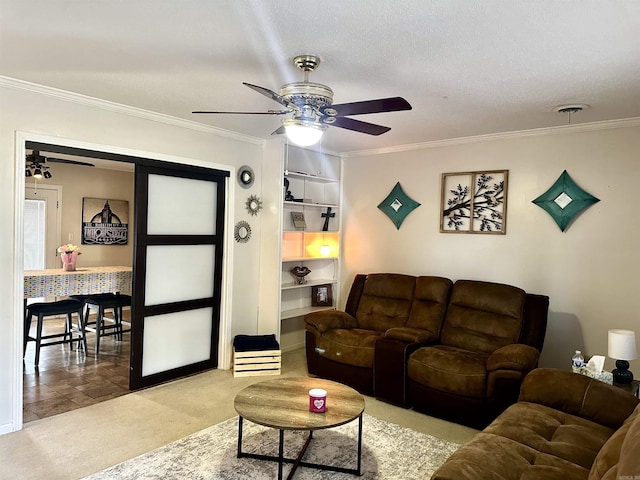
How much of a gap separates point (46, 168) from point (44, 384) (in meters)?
3.46

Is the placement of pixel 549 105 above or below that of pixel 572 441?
above

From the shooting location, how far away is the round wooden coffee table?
2.48 m

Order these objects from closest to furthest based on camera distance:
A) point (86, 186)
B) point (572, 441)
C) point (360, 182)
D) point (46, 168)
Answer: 1. point (572, 441)
2. point (360, 182)
3. point (46, 168)
4. point (86, 186)

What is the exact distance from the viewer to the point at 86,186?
279 inches

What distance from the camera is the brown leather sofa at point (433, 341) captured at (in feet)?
11.2

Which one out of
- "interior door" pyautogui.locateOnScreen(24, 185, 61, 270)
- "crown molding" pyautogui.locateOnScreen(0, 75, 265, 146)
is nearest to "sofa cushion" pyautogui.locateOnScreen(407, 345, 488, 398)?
"crown molding" pyautogui.locateOnScreen(0, 75, 265, 146)

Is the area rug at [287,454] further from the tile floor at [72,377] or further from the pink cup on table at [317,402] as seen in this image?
the tile floor at [72,377]

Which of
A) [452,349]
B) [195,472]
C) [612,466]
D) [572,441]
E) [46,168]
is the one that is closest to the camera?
[612,466]

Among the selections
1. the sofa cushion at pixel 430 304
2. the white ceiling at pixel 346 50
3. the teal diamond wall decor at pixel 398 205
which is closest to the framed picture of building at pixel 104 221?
the white ceiling at pixel 346 50

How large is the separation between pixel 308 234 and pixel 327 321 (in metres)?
1.40

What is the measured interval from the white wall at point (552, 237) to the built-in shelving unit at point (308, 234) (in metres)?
0.82

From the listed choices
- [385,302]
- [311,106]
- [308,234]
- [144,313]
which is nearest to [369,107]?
[311,106]

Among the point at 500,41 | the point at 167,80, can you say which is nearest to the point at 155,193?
the point at 167,80

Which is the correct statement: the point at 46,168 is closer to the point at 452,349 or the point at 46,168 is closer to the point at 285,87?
the point at 285,87
